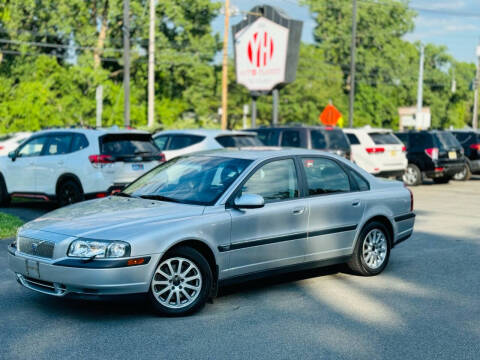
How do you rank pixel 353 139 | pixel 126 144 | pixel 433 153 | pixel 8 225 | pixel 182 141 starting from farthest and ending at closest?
1. pixel 433 153
2. pixel 353 139
3. pixel 182 141
4. pixel 126 144
5. pixel 8 225

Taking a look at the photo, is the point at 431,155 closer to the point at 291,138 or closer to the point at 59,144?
the point at 291,138

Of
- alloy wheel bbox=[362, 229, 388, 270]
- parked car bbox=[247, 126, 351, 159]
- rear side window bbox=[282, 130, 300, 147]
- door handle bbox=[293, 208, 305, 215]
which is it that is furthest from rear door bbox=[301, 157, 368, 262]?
rear side window bbox=[282, 130, 300, 147]

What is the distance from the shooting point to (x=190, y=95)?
52.4 meters

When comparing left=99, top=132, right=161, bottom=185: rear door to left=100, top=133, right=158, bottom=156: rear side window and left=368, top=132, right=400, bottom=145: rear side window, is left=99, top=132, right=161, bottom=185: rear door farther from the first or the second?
left=368, top=132, right=400, bottom=145: rear side window

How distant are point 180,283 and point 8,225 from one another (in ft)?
20.8

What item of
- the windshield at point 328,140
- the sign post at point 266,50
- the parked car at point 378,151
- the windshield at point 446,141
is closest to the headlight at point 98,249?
the windshield at point 328,140

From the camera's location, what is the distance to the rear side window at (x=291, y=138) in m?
18.6

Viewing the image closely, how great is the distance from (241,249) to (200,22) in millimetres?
46740

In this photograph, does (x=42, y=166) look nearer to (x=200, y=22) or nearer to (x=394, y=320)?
(x=394, y=320)

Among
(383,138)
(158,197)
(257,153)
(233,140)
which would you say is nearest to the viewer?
(158,197)

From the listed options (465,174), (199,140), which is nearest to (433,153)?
(465,174)

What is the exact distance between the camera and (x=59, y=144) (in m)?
13.7

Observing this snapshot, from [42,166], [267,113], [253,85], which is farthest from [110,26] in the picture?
[42,166]

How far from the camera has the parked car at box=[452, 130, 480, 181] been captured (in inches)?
992
